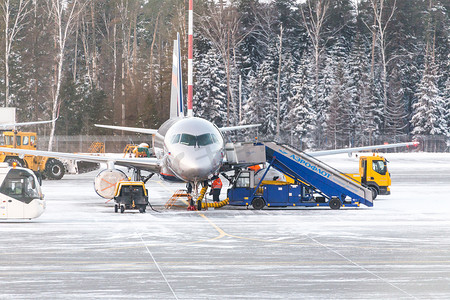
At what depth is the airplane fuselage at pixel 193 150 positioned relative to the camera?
92.4ft

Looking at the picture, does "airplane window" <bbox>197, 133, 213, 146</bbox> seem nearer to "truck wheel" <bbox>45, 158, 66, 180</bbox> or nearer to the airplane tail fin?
the airplane tail fin

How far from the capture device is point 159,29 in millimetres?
127500

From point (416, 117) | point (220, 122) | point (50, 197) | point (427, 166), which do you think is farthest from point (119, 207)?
point (416, 117)

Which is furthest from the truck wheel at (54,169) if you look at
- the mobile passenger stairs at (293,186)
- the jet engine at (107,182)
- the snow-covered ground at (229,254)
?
the mobile passenger stairs at (293,186)

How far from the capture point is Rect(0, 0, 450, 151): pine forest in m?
94.9

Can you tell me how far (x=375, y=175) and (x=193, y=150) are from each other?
1170 cm

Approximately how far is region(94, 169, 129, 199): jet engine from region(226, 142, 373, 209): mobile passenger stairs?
5003 mm

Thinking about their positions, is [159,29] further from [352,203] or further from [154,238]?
[154,238]

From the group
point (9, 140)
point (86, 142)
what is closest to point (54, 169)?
point (9, 140)

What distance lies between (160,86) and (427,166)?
44.1 metres

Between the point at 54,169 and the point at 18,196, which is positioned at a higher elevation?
the point at 18,196

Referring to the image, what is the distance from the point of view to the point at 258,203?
99.2ft

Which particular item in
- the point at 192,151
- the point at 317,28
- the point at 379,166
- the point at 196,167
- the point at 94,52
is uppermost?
the point at 317,28

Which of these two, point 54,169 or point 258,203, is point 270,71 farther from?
point 258,203
